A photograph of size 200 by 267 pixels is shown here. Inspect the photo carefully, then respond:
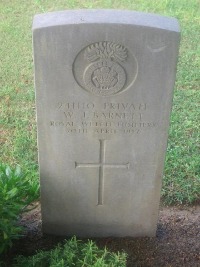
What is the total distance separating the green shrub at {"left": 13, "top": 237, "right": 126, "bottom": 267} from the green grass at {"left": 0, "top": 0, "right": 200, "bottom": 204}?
1.03 m

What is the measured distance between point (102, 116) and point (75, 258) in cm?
87

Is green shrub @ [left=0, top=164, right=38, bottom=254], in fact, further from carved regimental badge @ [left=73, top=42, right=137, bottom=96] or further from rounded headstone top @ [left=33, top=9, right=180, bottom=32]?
rounded headstone top @ [left=33, top=9, right=180, bottom=32]

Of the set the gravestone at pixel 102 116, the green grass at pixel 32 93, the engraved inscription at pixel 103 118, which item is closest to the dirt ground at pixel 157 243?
the gravestone at pixel 102 116

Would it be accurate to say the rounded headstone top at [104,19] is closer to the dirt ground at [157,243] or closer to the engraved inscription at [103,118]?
the engraved inscription at [103,118]

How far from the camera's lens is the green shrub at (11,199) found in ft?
8.85

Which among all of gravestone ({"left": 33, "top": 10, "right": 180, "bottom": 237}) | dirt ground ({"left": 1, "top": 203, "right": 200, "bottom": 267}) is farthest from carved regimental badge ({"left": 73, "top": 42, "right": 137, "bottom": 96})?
dirt ground ({"left": 1, "top": 203, "right": 200, "bottom": 267})

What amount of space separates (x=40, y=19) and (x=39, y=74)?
1.00ft

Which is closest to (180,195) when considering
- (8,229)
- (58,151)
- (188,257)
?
(188,257)

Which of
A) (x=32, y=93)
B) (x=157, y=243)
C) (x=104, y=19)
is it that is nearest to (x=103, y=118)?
A: (x=104, y=19)

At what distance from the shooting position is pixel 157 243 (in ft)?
10.5

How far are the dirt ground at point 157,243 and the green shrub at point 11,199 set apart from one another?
15cm

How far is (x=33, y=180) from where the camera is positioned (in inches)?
140

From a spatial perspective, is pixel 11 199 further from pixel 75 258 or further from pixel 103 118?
pixel 103 118

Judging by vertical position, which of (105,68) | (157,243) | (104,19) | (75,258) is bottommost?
(157,243)
